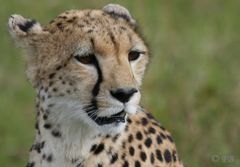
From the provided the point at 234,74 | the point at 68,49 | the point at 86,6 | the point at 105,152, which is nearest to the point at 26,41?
the point at 68,49

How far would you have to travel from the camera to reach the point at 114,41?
5449 millimetres

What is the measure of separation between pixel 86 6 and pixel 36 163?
165 inches

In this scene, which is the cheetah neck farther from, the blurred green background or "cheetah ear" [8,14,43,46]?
the blurred green background

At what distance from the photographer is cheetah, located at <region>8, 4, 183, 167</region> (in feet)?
17.7

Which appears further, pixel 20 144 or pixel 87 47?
pixel 20 144

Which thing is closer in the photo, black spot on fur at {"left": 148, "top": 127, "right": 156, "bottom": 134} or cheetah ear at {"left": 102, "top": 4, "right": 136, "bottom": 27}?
cheetah ear at {"left": 102, "top": 4, "right": 136, "bottom": 27}

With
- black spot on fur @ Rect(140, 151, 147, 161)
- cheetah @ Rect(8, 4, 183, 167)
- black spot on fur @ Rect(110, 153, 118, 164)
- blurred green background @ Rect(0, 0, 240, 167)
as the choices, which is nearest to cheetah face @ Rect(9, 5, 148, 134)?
cheetah @ Rect(8, 4, 183, 167)

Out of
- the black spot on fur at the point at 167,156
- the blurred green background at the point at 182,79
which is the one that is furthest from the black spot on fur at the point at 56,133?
the blurred green background at the point at 182,79

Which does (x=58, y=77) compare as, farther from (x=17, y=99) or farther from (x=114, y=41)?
(x=17, y=99)

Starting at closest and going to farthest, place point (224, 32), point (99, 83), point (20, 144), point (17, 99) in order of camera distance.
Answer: point (99, 83)
point (20, 144)
point (17, 99)
point (224, 32)

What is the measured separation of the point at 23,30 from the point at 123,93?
0.78m

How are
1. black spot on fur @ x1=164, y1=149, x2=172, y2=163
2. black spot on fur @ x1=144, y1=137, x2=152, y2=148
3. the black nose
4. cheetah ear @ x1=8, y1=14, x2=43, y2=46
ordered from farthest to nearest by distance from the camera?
black spot on fur @ x1=164, y1=149, x2=172, y2=163 < black spot on fur @ x1=144, y1=137, x2=152, y2=148 < cheetah ear @ x1=8, y1=14, x2=43, y2=46 < the black nose

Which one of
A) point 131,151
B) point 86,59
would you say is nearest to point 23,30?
point 86,59

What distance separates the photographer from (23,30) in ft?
18.9
